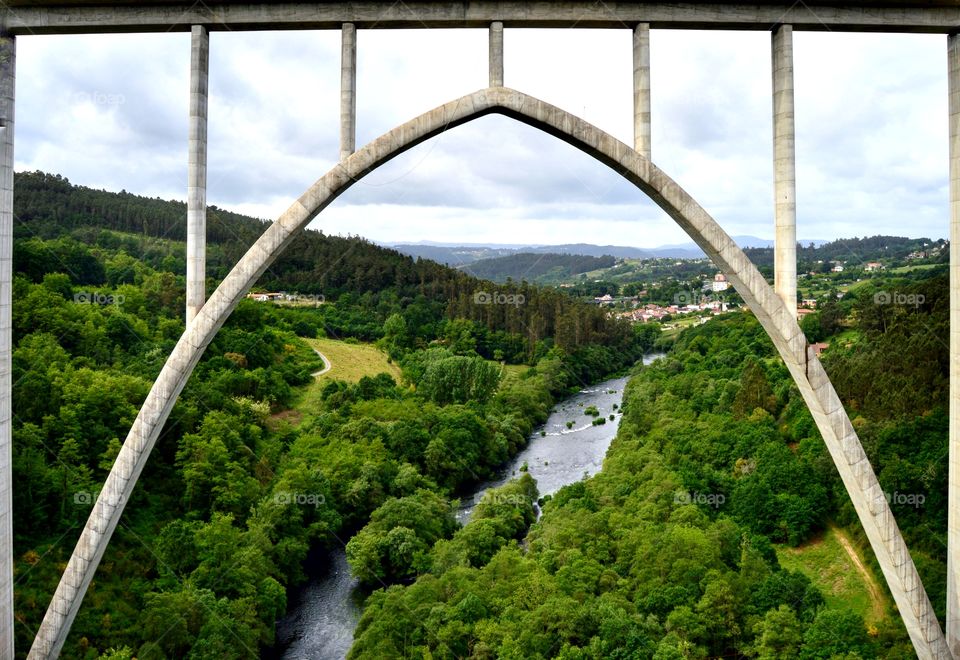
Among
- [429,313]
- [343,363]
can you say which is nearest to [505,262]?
[429,313]

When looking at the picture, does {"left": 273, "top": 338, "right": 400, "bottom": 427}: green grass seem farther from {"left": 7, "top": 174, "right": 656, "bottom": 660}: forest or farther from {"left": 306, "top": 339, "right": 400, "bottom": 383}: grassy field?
{"left": 7, "top": 174, "right": 656, "bottom": 660}: forest

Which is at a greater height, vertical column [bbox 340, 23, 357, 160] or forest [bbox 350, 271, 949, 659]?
vertical column [bbox 340, 23, 357, 160]

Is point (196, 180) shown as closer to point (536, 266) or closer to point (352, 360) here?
point (352, 360)

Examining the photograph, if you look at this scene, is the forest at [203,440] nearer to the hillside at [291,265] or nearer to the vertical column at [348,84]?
the hillside at [291,265]

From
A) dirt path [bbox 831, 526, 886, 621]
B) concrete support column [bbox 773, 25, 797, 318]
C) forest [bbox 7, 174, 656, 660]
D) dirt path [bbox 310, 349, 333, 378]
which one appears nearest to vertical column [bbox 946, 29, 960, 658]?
concrete support column [bbox 773, 25, 797, 318]

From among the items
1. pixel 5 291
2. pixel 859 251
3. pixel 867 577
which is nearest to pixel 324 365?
pixel 867 577

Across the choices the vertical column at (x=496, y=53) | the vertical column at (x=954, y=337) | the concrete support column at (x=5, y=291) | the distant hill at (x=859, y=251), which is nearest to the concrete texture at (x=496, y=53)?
the vertical column at (x=496, y=53)

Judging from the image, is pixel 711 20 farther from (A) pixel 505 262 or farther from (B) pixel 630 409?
(A) pixel 505 262
